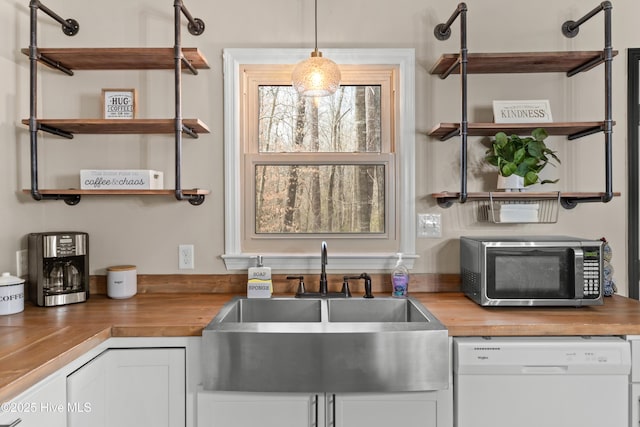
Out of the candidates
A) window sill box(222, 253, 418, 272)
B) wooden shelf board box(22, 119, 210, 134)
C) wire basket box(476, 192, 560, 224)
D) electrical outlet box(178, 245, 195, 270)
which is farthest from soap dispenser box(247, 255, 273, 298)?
wire basket box(476, 192, 560, 224)

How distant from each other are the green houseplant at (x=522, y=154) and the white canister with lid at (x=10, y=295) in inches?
85.9

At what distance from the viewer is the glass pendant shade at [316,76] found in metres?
1.87

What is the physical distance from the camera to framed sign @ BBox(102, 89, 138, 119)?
7.04 ft

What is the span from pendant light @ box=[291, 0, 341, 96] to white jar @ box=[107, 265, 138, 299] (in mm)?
1205

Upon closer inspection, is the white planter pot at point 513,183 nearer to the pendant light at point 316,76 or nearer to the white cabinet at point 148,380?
the pendant light at point 316,76

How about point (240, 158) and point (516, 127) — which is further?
point (240, 158)

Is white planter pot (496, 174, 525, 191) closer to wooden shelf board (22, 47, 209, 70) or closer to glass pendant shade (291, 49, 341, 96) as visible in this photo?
glass pendant shade (291, 49, 341, 96)

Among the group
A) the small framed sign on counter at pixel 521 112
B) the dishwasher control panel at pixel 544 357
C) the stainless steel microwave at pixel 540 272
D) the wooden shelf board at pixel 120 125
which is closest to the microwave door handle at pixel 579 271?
the stainless steel microwave at pixel 540 272

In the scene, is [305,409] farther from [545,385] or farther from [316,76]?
[316,76]

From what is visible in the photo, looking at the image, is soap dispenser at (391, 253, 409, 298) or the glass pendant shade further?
soap dispenser at (391, 253, 409, 298)

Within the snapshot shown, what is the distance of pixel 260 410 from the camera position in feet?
5.14

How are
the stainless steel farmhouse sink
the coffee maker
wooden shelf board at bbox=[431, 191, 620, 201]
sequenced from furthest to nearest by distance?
wooden shelf board at bbox=[431, 191, 620, 201] → the coffee maker → the stainless steel farmhouse sink

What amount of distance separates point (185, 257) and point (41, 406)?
3.54 feet

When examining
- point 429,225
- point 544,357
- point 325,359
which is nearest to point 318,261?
point 429,225
